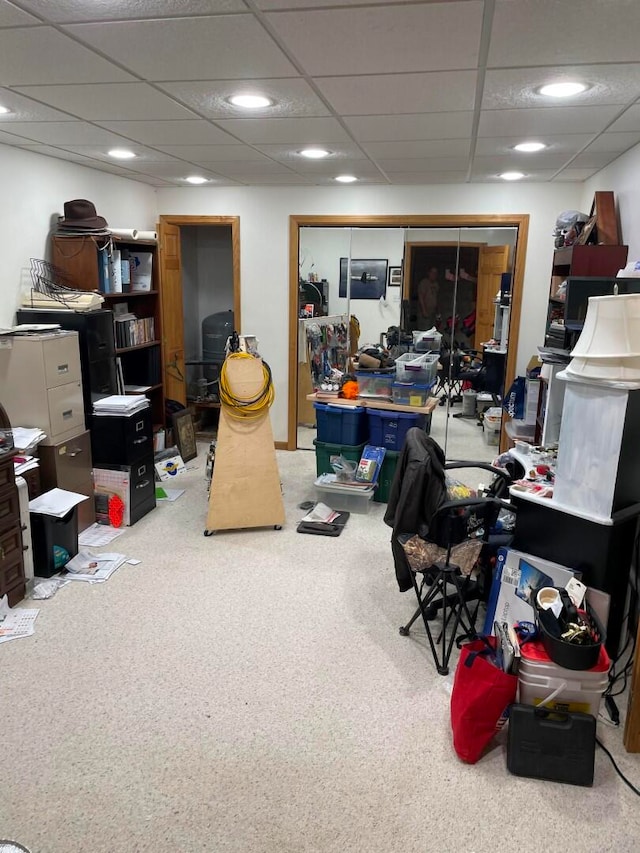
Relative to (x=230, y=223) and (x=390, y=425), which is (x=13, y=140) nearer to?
(x=230, y=223)

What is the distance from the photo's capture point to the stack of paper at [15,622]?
285 cm

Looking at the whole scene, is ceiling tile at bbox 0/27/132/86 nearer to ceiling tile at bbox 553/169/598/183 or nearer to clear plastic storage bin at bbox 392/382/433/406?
clear plastic storage bin at bbox 392/382/433/406

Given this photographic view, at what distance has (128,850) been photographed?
180 cm

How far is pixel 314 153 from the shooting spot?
3.88 m

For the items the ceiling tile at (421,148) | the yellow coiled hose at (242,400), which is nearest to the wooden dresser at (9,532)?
the yellow coiled hose at (242,400)

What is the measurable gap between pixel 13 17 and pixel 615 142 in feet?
9.99

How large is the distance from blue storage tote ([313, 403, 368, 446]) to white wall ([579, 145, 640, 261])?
2040mm

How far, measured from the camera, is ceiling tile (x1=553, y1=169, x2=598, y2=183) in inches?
172

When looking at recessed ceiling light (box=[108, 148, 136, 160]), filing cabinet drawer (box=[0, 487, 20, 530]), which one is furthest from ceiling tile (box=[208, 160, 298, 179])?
filing cabinet drawer (box=[0, 487, 20, 530])

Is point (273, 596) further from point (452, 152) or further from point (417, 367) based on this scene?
point (452, 152)

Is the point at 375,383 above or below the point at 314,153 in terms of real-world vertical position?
below

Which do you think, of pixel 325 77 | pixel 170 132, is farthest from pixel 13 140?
pixel 325 77

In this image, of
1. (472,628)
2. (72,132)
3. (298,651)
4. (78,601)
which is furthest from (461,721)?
(72,132)

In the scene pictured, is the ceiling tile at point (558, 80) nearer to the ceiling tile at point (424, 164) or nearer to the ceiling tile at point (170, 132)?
the ceiling tile at point (424, 164)
